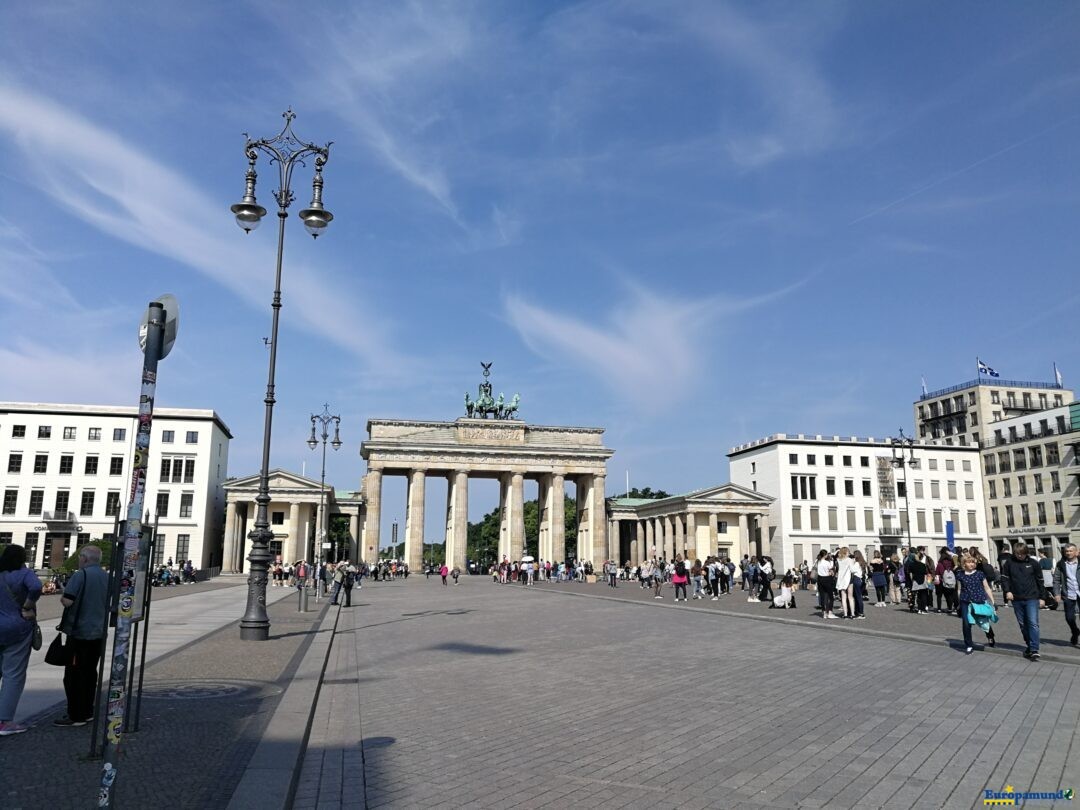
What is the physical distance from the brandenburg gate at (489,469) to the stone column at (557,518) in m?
0.11

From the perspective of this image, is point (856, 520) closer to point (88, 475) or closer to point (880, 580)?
point (880, 580)

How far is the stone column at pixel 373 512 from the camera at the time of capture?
274 feet

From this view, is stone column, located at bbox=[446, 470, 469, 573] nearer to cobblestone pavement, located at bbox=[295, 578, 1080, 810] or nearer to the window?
the window

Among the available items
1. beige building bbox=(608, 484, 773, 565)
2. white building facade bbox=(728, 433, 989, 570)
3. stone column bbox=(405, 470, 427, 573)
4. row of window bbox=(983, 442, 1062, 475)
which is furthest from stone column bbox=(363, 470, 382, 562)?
row of window bbox=(983, 442, 1062, 475)

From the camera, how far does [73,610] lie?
26.1 ft

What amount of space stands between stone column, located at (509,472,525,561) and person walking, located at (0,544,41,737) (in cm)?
7533

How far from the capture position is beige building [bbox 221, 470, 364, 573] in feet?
255

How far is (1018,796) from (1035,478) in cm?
9473

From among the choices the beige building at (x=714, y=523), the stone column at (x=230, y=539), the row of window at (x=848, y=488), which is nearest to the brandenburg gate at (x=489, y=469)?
the beige building at (x=714, y=523)

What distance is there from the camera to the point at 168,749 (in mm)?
7043

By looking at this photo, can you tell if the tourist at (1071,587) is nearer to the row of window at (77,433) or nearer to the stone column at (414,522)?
the stone column at (414,522)

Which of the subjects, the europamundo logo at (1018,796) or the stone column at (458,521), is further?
the stone column at (458,521)

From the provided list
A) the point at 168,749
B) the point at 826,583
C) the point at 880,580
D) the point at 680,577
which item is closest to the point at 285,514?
the point at 680,577

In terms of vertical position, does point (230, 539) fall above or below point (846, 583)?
above
